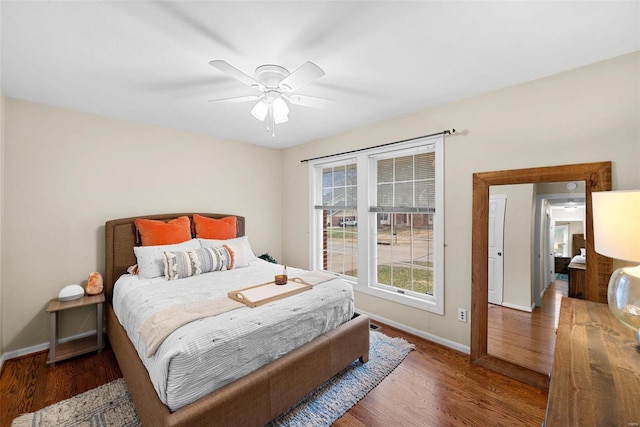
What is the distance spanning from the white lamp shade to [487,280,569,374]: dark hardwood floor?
0.96 meters

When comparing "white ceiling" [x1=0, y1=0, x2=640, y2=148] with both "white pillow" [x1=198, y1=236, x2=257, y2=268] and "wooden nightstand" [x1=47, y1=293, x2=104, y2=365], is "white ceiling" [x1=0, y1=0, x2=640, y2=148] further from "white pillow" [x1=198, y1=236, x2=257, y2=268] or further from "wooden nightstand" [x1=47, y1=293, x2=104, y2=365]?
"wooden nightstand" [x1=47, y1=293, x2=104, y2=365]

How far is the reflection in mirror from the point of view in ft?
6.79

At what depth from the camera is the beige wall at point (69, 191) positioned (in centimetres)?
244

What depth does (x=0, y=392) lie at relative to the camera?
2000 mm

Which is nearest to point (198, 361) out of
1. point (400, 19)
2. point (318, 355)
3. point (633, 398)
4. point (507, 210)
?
point (318, 355)

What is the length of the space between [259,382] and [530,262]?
2266 mm

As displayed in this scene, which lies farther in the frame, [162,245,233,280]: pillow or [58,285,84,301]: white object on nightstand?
[162,245,233,280]: pillow

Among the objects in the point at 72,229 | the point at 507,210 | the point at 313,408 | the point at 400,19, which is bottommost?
the point at 313,408

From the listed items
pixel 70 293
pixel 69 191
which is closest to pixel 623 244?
pixel 70 293

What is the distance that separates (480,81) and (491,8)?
35.3 inches

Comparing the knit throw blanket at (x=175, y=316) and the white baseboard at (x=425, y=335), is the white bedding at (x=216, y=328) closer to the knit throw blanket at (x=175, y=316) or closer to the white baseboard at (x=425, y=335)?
the knit throw blanket at (x=175, y=316)

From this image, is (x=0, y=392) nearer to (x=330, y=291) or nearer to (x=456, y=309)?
(x=330, y=291)

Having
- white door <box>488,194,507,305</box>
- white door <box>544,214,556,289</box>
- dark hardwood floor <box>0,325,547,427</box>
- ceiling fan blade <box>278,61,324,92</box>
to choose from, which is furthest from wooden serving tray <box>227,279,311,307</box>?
white door <box>544,214,556,289</box>

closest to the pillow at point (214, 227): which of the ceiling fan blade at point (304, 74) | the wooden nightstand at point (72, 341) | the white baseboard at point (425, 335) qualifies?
the wooden nightstand at point (72, 341)
